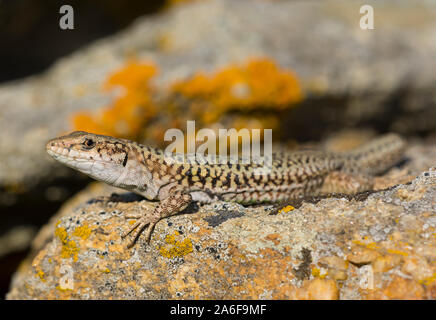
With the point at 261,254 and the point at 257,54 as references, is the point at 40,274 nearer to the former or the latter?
the point at 261,254

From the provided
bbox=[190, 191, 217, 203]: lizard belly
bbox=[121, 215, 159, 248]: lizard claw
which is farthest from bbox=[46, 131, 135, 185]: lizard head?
bbox=[190, 191, 217, 203]: lizard belly

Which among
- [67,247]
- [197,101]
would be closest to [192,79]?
[197,101]

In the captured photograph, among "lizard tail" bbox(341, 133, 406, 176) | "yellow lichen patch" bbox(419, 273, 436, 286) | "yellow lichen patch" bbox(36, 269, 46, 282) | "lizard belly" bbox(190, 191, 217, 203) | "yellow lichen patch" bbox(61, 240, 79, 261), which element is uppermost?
"lizard tail" bbox(341, 133, 406, 176)

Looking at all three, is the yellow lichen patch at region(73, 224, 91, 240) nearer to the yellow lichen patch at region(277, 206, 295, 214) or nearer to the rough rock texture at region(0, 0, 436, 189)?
the yellow lichen patch at region(277, 206, 295, 214)

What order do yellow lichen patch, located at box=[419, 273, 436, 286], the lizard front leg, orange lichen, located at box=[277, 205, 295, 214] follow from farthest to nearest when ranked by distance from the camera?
1. orange lichen, located at box=[277, 205, 295, 214]
2. the lizard front leg
3. yellow lichen patch, located at box=[419, 273, 436, 286]

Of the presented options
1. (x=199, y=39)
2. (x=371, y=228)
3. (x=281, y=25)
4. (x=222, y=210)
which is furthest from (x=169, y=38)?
(x=371, y=228)

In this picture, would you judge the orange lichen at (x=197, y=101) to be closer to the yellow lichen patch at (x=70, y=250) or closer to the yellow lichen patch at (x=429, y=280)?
the yellow lichen patch at (x=70, y=250)

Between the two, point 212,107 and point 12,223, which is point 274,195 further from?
point 12,223
